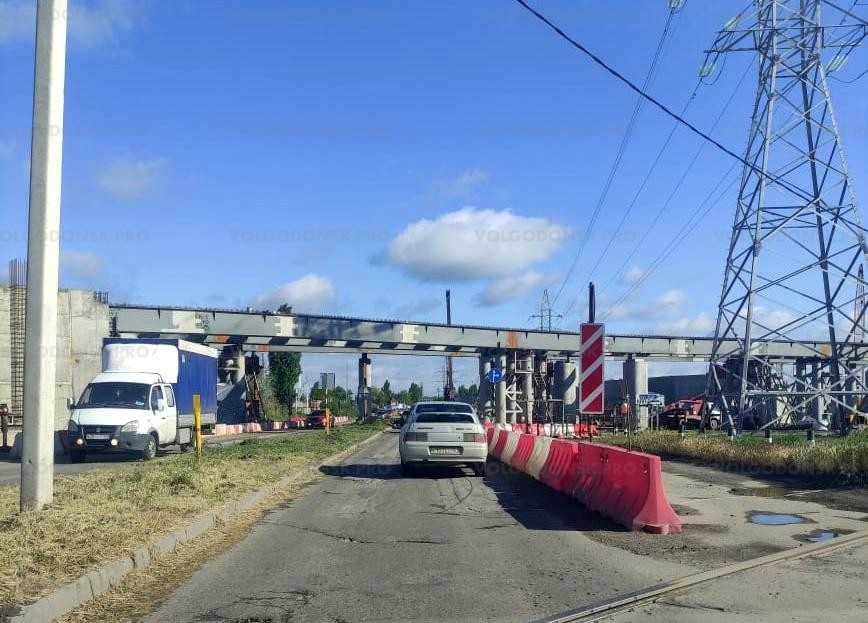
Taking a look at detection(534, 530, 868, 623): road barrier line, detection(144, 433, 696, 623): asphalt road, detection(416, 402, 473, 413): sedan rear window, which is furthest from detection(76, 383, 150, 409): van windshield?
detection(534, 530, 868, 623): road barrier line

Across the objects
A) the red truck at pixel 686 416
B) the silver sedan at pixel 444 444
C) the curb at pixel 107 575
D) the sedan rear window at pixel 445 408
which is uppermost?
the sedan rear window at pixel 445 408

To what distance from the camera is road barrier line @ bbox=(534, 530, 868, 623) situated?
6152 millimetres

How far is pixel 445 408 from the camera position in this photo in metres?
18.2

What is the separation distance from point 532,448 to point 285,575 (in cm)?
996

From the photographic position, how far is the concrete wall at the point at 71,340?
3662cm

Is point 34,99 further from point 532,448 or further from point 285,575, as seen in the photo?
point 532,448

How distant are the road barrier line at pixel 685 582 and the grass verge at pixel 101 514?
3.85 m

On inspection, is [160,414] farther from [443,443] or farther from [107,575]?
[107,575]

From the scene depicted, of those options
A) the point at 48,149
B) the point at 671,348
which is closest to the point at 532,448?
the point at 48,149

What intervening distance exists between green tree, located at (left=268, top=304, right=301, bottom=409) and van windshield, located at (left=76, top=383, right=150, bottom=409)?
183 ft

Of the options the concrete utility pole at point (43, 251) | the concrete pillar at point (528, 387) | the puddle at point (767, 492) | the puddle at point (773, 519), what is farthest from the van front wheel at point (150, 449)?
the concrete pillar at point (528, 387)

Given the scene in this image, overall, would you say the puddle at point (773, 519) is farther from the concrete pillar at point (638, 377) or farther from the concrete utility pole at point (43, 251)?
the concrete pillar at point (638, 377)

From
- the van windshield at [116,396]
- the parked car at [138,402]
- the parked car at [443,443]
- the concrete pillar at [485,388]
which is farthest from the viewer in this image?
the concrete pillar at [485,388]

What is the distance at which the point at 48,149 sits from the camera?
912cm
